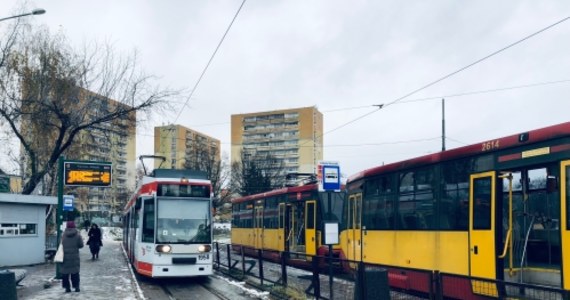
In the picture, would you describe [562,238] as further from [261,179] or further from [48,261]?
[261,179]

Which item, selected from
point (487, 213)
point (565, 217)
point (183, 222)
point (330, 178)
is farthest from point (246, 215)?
point (565, 217)

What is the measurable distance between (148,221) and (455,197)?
345 inches

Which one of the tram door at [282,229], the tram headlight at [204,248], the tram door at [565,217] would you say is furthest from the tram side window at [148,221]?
the tram door at [565,217]

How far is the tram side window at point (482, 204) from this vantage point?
968 cm

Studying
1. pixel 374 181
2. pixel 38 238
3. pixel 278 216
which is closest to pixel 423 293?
pixel 374 181

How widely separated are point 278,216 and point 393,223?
10.8 metres

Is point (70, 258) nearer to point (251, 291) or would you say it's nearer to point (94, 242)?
point (251, 291)

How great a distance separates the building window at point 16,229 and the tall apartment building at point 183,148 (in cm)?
2638

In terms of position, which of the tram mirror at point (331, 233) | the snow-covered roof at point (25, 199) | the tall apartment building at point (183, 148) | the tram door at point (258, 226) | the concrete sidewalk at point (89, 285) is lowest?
the concrete sidewalk at point (89, 285)

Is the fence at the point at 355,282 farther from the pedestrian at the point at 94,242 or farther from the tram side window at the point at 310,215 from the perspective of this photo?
the pedestrian at the point at 94,242

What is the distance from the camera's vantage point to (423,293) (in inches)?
336

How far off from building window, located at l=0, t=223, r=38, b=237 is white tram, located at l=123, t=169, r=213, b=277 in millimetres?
7951

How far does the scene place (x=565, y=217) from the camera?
7.90 m

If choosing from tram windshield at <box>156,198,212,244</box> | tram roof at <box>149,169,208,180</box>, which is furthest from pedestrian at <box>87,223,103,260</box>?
tram windshield at <box>156,198,212,244</box>
